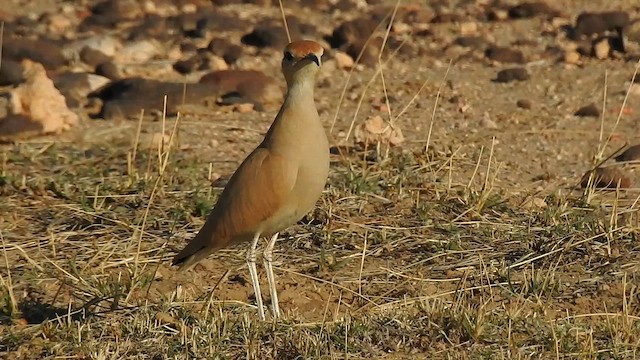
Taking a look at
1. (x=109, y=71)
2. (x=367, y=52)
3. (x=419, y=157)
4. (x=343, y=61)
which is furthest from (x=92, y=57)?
(x=419, y=157)

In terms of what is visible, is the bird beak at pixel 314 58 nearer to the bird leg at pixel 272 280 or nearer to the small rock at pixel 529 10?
the bird leg at pixel 272 280

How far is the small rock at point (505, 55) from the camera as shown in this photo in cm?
764

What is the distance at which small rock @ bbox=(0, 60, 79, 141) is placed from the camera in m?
6.02

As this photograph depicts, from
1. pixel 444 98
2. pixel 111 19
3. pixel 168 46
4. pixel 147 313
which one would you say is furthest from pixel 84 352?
pixel 111 19

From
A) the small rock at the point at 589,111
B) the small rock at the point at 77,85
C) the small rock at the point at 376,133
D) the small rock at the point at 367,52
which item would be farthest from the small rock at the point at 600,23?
the small rock at the point at 77,85

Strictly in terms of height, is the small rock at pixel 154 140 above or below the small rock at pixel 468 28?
above

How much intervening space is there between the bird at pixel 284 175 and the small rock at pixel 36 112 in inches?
90.6

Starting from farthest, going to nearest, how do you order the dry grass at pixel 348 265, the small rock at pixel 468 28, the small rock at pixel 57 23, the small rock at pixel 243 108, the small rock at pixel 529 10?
1. the small rock at pixel 529 10
2. the small rock at pixel 57 23
3. the small rock at pixel 468 28
4. the small rock at pixel 243 108
5. the dry grass at pixel 348 265

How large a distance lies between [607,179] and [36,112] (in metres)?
2.74

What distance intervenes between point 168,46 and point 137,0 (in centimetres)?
112

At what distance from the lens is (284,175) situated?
12.6 ft

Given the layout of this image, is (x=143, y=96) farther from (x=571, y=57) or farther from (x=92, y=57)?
(x=571, y=57)

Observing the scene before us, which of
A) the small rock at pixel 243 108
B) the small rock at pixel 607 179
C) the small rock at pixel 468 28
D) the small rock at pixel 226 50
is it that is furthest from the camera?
the small rock at pixel 468 28

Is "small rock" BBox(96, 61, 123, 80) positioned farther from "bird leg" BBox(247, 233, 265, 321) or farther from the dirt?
"bird leg" BBox(247, 233, 265, 321)
